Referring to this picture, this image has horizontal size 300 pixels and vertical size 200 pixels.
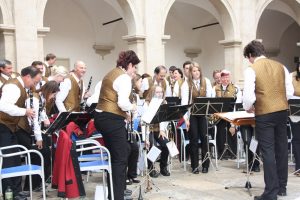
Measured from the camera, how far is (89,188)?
6.29 m

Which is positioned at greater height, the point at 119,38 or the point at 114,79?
the point at 119,38

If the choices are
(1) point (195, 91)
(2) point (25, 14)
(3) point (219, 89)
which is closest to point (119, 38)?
(2) point (25, 14)

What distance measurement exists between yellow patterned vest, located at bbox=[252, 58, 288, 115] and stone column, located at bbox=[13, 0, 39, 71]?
6.70 m

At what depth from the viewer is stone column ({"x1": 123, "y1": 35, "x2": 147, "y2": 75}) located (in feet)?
40.5

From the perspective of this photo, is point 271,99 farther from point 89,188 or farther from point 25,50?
point 25,50

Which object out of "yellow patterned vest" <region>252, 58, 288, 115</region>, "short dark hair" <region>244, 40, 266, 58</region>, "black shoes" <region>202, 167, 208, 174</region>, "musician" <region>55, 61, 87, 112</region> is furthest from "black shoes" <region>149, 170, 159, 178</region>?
"short dark hair" <region>244, 40, 266, 58</region>

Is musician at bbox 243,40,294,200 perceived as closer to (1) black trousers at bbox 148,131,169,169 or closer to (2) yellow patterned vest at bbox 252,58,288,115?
(2) yellow patterned vest at bbox 252,58,288,115

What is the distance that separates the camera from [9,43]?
1005 cm

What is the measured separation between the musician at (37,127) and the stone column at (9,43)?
4.41 m

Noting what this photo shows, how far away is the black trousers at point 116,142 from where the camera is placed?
15.9 ft

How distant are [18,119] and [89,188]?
158 centimetres

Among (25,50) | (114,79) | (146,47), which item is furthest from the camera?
(146,47)

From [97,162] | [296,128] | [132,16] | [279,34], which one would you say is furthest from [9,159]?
[279,34]

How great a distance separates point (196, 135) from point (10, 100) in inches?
130
